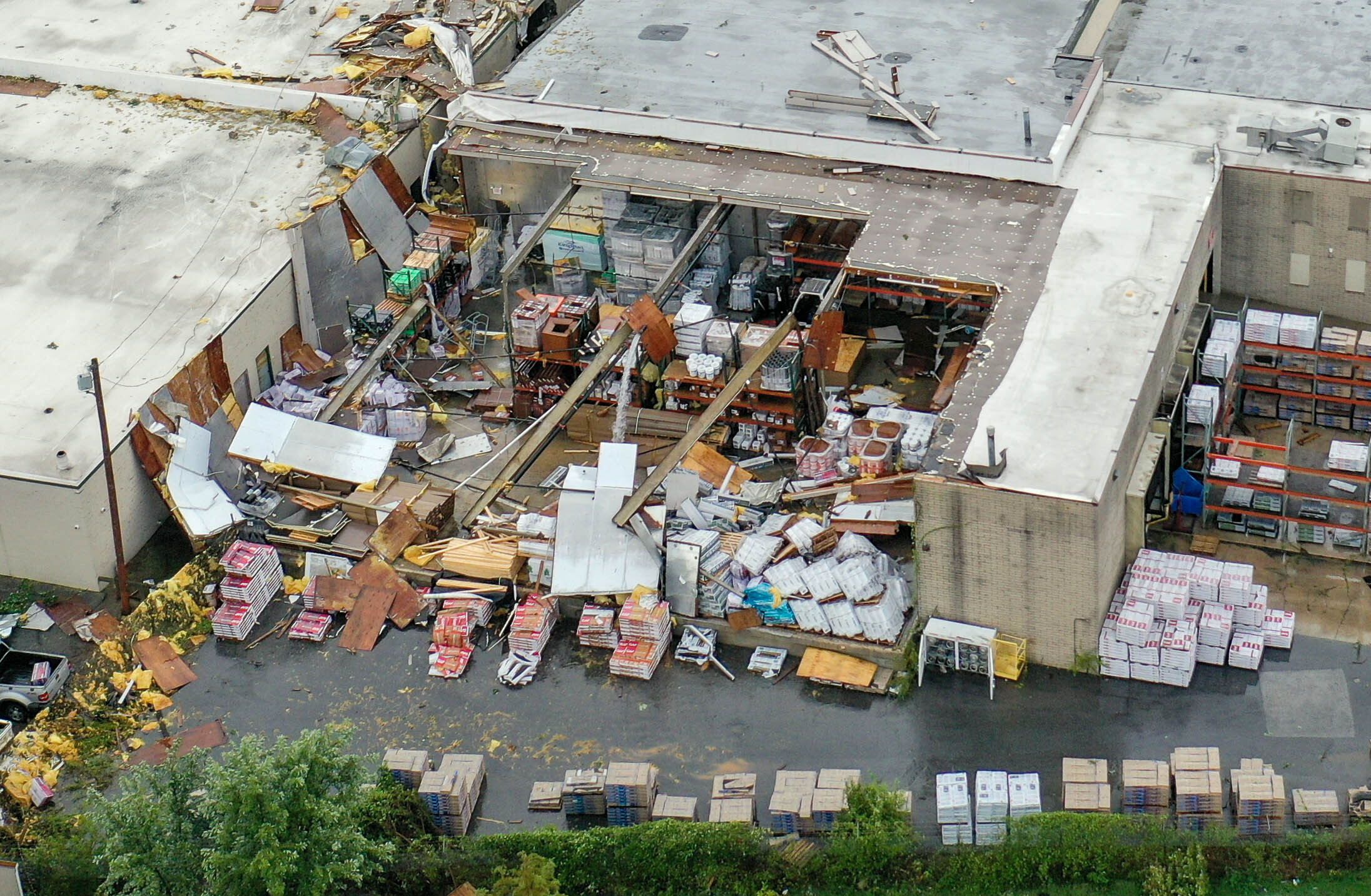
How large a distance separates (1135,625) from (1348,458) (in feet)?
20.8

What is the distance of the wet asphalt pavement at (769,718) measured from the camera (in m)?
38.5

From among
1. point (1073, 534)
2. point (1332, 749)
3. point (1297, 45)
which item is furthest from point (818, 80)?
point (1332, 749)

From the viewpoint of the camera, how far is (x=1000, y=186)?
46562 mm

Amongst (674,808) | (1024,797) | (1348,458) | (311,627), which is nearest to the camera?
(1024,797)

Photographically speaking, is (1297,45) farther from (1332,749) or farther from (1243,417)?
(1332,749)

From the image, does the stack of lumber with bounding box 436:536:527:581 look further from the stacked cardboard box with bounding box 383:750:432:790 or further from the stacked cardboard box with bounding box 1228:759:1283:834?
the stacked cardboard box with bounding box 1228:759:1283:834

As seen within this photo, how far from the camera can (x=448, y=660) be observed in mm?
41781

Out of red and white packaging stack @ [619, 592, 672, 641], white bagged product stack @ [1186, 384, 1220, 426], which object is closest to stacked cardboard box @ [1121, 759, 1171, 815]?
white bagged product stack @ [1186, 384, 1220, 426]

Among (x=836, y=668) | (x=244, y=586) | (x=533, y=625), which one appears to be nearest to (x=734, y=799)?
(x=836, y=668)

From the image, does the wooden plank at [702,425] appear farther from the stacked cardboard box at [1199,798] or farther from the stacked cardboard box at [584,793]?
the stacked cardboard box at [1199,798]

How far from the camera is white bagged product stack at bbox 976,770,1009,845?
120 ft

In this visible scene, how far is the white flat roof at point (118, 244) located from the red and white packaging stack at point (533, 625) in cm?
971

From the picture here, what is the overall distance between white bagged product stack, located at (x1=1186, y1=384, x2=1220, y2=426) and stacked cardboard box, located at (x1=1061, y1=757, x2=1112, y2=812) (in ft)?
28.6

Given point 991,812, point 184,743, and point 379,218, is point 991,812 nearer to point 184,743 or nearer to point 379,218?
point 184,743
